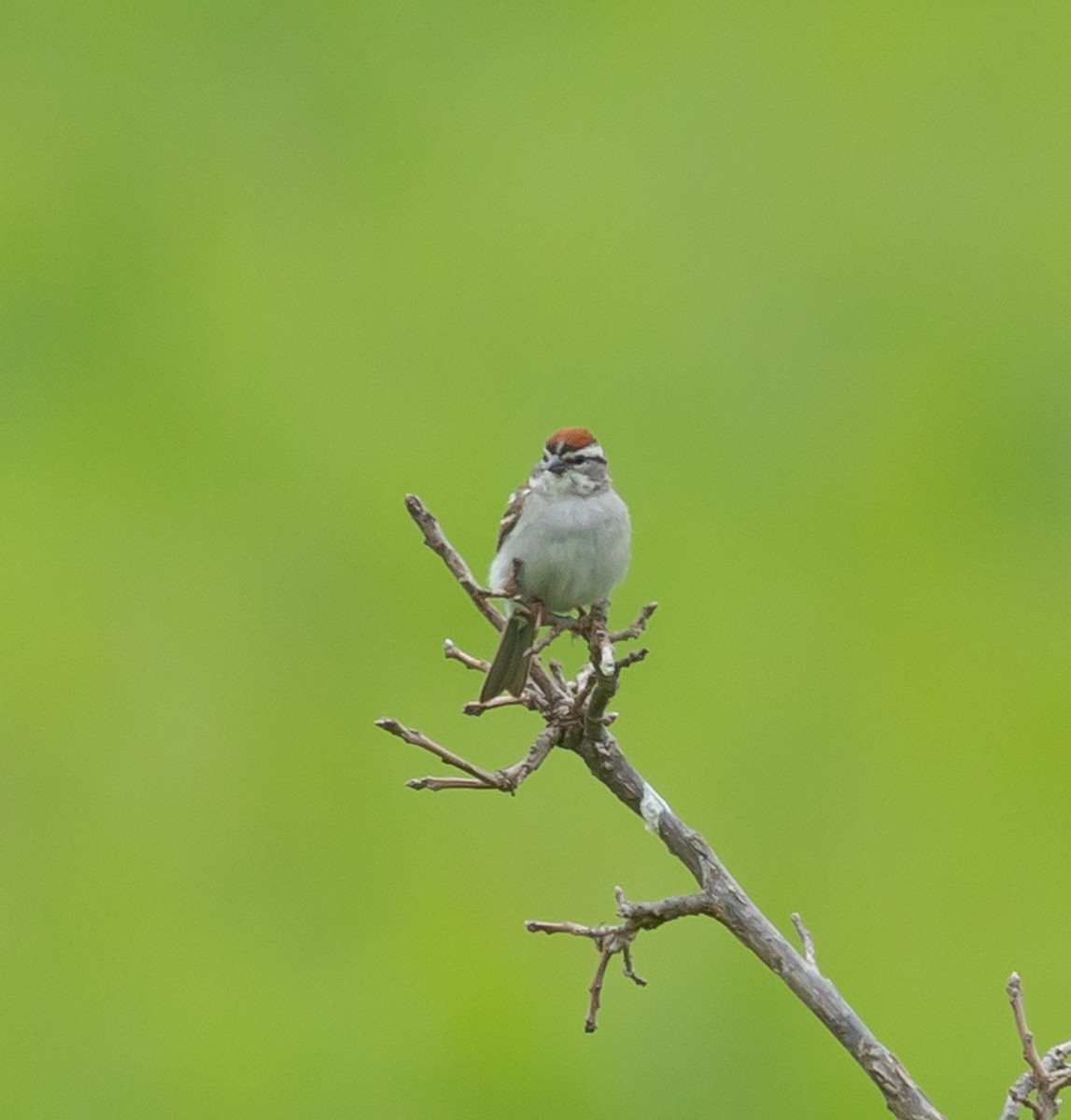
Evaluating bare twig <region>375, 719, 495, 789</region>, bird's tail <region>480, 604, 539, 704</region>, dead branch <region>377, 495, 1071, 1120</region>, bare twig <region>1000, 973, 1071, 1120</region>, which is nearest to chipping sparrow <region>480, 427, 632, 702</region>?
bird's tail <region>480, 604, 539, 704</region>

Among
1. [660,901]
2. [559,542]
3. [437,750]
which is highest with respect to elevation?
[559,542]

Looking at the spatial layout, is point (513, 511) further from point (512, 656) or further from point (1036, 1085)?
point (1036, 1085)

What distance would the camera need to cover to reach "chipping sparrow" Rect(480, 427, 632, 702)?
3.40 m

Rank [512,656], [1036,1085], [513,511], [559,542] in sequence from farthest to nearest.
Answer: [513,511] → [559,542] → [512,656] → [1036,1085]

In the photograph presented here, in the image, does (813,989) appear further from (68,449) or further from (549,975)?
(68,449)

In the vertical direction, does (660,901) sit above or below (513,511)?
below

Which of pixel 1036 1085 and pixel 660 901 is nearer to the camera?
pixel 1036 1085

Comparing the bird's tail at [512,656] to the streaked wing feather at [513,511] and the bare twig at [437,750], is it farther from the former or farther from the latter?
the streaked wing feather at [513,511]

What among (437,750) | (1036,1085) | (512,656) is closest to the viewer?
(1036,1085)

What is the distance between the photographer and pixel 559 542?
3746mm

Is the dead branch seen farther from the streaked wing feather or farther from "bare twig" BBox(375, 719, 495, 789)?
the streaked wing feather

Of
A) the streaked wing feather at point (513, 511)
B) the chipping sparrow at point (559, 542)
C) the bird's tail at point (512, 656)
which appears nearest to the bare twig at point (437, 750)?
the bird's tail at point (512, 656)

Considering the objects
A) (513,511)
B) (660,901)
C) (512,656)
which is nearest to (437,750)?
(660,901)

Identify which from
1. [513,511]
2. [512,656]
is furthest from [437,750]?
[513,511]
